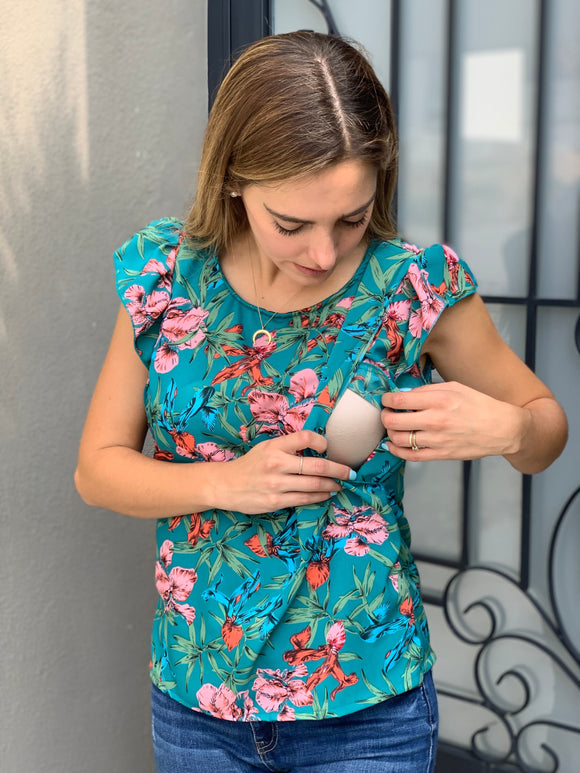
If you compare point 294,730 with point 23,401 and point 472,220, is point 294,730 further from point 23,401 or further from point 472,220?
point 472,220

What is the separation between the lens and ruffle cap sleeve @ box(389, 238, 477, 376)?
125 cm

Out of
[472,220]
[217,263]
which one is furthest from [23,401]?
[472,220]

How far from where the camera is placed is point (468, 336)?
4.28 ft

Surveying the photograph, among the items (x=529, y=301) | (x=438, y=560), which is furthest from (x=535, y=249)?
(x=438, y=560)

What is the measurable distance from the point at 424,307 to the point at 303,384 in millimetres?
208

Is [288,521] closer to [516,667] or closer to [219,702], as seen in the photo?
[219,702]

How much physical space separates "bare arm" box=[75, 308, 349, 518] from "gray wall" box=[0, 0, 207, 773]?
40 centimetres

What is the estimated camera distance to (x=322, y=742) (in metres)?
1.23

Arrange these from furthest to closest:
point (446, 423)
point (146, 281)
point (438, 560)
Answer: point (438, 560), point (146, 281), point (446, 423)

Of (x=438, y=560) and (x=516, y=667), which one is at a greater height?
(x=438, y=560)

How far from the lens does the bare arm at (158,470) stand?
1169 mm

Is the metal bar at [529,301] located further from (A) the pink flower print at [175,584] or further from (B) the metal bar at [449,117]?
(A) the pink flower print at [175,584]

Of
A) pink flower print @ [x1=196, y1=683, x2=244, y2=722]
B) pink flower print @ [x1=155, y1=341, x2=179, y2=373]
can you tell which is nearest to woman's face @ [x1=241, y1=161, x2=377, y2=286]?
pink flower print @ [x1=155, y1=341, x2=179, y2=373]

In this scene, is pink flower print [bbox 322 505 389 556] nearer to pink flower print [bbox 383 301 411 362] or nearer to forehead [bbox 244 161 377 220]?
pink flower print [bbox 383 301 411 362]
